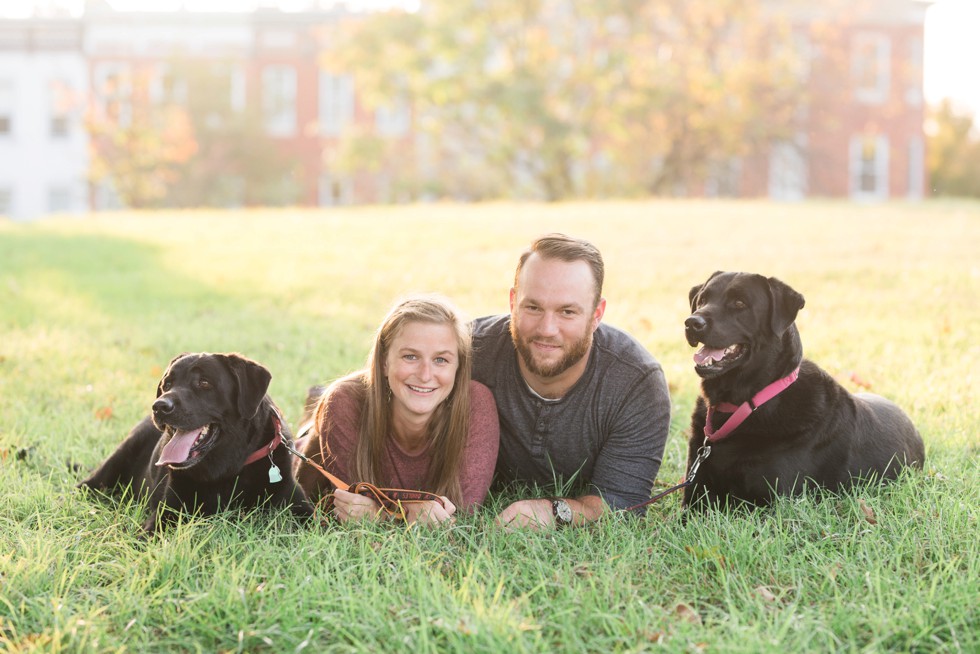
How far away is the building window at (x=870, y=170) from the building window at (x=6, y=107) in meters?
30.5

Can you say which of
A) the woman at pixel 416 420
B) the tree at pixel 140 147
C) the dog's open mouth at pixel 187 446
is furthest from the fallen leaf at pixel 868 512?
the tree at pixel 140 147

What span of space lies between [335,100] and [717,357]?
3338 cm

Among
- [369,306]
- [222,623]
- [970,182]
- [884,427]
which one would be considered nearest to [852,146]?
[970,182]

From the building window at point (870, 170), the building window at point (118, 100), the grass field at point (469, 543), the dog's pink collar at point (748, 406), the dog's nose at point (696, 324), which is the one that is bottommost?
the grass field at point (469, 543)

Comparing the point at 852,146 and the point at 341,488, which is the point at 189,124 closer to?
the point at 852,146

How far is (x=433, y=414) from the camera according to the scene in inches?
160

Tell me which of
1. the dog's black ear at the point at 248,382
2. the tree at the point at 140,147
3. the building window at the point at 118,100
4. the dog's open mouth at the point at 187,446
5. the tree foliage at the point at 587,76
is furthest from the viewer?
the building window at the point at 118,100

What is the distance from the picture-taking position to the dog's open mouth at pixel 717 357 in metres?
3.72

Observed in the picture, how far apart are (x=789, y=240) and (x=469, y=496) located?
10395mm

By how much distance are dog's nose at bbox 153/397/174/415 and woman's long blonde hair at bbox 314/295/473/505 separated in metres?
0.78

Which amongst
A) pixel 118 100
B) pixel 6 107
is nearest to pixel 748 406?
pixel 118 100

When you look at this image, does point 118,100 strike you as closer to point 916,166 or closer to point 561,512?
point 916,166

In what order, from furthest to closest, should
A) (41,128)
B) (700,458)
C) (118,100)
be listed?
(41,128), (118,100), (700,458)

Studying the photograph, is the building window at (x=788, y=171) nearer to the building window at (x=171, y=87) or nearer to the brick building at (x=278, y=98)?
the brick building at (x=278, y=98)
